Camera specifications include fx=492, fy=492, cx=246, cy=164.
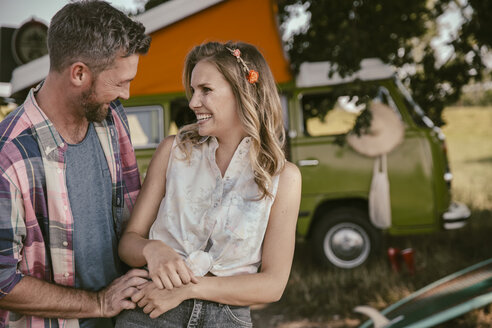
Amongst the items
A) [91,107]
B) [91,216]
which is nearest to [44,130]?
[91,107]

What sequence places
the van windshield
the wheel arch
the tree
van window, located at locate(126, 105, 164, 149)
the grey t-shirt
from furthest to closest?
van window, located at locate(126, 105, 164, 149) < the wheel arch < the van windshield < the tree < the grey t-shirt

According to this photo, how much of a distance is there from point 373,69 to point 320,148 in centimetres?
110

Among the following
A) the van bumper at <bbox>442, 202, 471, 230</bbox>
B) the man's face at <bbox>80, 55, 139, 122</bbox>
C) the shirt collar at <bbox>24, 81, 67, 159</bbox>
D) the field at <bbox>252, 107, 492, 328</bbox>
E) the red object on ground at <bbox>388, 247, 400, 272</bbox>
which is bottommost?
the field at <bbox>252, 107, 492, 328</bbox>

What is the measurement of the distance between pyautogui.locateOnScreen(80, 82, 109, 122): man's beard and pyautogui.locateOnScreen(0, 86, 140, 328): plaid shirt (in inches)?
5.4

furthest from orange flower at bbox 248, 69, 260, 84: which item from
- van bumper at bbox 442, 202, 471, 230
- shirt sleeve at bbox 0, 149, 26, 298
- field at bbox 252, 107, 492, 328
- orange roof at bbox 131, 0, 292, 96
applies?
van bumper at bbox 442, 202, 471, 230

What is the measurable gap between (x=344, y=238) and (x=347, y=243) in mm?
69

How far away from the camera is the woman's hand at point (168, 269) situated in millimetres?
1513

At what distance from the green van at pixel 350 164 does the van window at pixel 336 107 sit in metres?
0.01

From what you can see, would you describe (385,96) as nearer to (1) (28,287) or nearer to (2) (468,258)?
(2) (468,258)

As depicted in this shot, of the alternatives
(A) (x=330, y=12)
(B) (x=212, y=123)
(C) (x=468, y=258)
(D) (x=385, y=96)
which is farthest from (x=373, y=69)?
(B) (x=212, y=123)

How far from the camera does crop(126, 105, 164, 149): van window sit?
6.13 meters

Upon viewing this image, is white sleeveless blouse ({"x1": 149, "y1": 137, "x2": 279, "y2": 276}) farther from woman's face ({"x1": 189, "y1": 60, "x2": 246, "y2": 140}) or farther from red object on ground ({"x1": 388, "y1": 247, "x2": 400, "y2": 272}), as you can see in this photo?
red object on ground ({"x1": 388, "y1": 247, "x2": 400, "y2": 272})

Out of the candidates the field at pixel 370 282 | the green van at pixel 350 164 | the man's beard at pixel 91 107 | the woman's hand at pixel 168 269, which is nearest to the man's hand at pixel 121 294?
the woman's hand at pixel 168 269

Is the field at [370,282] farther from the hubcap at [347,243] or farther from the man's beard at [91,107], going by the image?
the man's beard at [91,107]
